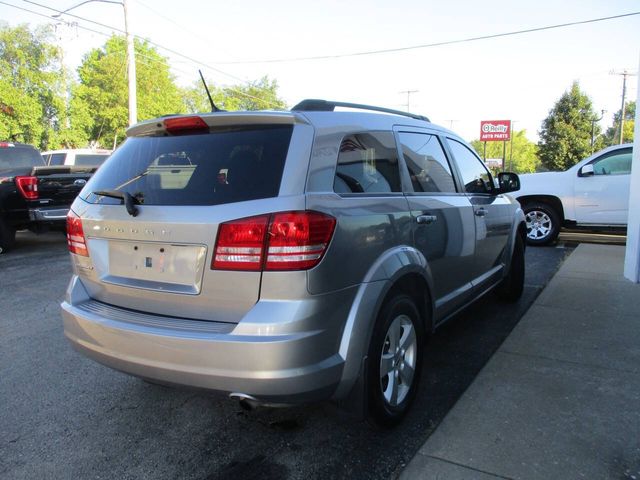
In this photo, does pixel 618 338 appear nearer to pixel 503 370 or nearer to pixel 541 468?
pixel 503 370

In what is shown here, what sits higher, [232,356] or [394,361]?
[232,356]

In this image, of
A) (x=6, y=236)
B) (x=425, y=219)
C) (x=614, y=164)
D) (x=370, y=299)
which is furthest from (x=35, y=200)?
(x=614, y=164)

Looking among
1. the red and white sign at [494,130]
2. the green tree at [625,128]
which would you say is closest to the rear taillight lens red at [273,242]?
the red and white sign at [494,130]

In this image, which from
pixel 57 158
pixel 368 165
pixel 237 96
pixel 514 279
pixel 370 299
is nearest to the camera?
pixel 370 299

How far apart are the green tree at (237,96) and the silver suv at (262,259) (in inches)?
1903

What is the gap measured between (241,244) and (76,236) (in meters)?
1.23

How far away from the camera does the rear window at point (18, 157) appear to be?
9625 mm

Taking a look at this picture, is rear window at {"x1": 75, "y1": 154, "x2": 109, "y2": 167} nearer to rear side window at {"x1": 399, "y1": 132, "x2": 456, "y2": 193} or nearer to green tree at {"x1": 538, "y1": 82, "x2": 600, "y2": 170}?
rear side window at {"x1": 399, "y1": 132, "x2": 456, "y2": 193}

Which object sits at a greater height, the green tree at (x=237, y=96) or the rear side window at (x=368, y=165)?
the green tree at (x=237, y=96)

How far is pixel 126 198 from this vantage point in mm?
2498

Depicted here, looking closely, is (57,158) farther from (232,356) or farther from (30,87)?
(30,87)

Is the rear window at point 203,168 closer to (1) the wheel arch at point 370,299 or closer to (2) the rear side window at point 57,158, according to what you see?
(1) the wheel arch at point 370,299

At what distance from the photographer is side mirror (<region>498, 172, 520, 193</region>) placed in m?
4.77

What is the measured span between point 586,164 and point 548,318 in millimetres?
5193
